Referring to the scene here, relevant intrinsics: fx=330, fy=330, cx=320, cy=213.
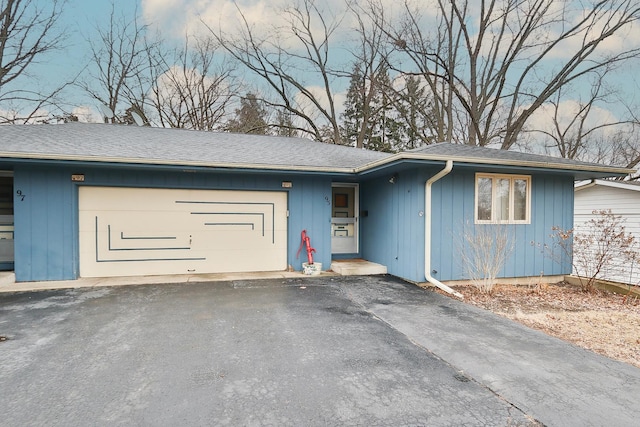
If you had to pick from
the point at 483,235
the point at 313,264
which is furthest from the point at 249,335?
the point at 483,235

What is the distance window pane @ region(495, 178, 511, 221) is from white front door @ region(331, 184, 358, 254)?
2.98 metres

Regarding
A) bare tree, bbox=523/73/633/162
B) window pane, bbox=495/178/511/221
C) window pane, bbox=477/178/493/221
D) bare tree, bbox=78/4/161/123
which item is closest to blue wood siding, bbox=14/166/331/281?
window pane, bbox=477/178/493/221

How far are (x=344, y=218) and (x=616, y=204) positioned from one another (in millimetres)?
6683

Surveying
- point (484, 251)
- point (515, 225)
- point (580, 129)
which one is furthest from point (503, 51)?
point (484, 251)

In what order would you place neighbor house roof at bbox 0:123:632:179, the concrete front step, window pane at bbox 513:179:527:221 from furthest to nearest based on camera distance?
the concrete front step → window pane at bbox 513:179:527:221 → neighbor house roof at bbox 0:123:632:179

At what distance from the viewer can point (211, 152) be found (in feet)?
21.1

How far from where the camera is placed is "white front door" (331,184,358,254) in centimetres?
775

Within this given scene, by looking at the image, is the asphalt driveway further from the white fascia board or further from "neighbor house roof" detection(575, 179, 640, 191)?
"neighbor house roof" detection(575, 179, 640, 191)

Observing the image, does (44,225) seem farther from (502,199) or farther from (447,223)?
(502,199)

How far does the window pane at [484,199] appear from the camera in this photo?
237 inches

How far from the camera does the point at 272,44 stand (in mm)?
16391

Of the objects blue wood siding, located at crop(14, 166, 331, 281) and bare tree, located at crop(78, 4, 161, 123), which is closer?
blue wood siding, located at crop(14, 166, 331, 281)

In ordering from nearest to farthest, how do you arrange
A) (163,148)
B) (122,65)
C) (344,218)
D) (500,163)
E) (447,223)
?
(500,163) → (447,223) → (163,148) → (344,218) → (122,65)

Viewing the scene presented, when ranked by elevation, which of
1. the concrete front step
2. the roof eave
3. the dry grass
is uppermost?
the roof eave
